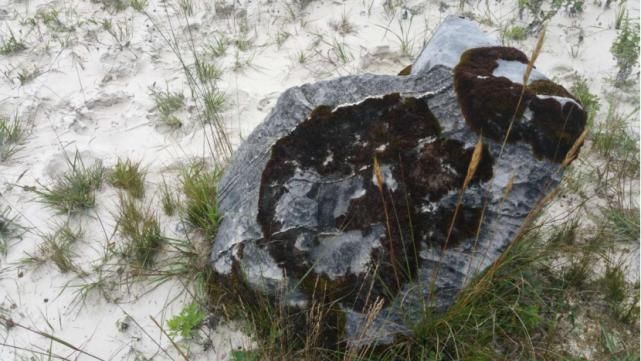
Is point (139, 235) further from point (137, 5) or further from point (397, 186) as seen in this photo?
point (137, 5)

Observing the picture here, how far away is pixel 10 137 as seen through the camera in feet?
11.9

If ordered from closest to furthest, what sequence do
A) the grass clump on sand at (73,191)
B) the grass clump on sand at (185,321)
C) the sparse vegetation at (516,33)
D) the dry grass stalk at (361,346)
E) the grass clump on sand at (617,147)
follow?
the dry grass stalk at (361,346) → the grass clump on sand at (185,321) → the grass clump on sand at (73,191) → the grass clump on sand at (617,147) → the sparse vegetation at (516,33)

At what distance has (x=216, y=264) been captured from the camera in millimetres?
2643

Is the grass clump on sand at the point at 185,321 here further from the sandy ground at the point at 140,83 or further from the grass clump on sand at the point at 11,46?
the grass clump on sand at the point at 11,46

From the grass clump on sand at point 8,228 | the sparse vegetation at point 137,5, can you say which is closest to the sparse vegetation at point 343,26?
the sparse vegetation at point 137,5

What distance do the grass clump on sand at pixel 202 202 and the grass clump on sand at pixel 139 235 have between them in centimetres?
21

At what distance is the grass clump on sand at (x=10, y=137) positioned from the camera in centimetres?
355

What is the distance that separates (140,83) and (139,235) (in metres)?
1.81

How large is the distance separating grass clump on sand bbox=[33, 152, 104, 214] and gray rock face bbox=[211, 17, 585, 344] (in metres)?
1.33

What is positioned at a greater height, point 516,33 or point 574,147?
point 574,147

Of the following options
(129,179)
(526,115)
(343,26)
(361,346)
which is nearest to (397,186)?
(526,115)

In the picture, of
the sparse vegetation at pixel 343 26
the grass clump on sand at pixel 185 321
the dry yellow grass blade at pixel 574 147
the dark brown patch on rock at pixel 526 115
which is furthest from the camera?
the sparse vegetation at pixel 343 26

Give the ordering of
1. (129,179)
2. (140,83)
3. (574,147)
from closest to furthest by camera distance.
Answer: (574,147) < (129,179) < (140,83)

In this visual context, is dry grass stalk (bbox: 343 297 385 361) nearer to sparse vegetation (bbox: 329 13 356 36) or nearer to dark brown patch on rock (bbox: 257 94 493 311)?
dark brown patch on rock (bbox: 257 94 493 311)
